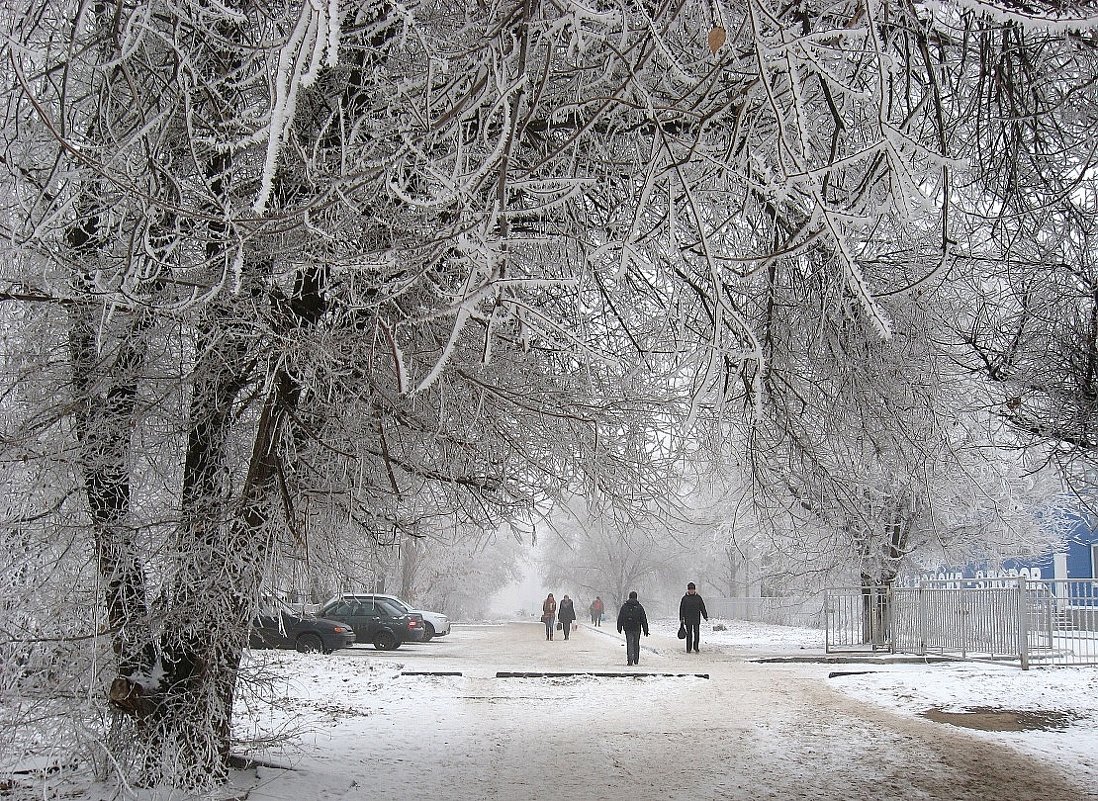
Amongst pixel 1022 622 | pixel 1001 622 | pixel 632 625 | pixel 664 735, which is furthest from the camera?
pixel 632 625

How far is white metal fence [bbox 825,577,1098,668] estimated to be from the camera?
658 inches

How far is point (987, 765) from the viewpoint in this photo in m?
8.34

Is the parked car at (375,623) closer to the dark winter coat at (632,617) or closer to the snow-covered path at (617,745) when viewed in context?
the dark winter coat at (632,617)

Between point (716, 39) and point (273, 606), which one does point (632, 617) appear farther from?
point (716, 39)


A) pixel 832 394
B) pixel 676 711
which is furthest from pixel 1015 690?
pixel 832 394

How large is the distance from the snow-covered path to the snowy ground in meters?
0.03

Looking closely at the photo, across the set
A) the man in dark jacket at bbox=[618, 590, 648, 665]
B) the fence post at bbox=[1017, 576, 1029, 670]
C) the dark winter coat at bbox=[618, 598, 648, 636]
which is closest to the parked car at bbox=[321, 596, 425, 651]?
the dark winter coat at bbox=[618, 598, 648, 636]

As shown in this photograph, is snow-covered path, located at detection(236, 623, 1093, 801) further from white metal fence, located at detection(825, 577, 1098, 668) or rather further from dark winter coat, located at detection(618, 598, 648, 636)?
white metal fence, located at detection(825, 577, 1098, 668)

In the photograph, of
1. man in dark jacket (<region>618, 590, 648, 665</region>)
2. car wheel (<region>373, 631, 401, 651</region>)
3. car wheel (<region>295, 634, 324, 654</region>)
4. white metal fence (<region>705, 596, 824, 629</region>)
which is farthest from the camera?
white metal fence (<region>705, 596, 824, 629</region>)

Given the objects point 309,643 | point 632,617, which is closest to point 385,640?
point 309,643

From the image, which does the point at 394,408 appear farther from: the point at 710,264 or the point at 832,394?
the point at 832,394

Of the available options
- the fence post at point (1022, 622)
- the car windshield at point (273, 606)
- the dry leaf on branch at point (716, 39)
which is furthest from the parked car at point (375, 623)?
the dry leaf on branch at point (716, 39)

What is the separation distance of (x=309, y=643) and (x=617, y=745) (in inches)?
498

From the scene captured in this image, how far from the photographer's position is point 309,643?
20188 millimetres
